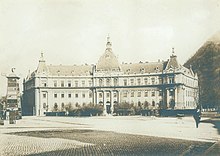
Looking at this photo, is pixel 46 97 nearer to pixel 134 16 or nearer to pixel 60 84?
pixel 60 84

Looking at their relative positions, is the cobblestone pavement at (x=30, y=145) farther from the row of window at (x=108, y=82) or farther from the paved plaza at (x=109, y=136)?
the row of window at (x=108, y=82)

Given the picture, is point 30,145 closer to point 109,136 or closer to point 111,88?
point 109,136

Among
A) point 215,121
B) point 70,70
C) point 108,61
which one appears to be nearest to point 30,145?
point 70,70

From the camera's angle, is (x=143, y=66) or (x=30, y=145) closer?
(x=30, y=145)

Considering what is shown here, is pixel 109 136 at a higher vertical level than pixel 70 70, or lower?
lower

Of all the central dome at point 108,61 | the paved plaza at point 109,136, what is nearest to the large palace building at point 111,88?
the central dome at point 108,61

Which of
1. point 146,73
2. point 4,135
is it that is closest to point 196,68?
point 146,73

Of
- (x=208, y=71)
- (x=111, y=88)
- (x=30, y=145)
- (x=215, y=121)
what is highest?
(x=208, y=71)

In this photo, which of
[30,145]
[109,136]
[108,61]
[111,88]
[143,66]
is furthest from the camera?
[111,88]
